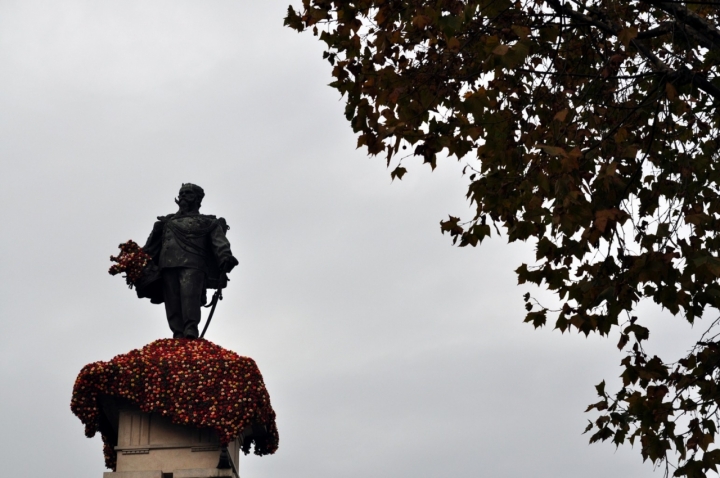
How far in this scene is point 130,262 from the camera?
15.9 m

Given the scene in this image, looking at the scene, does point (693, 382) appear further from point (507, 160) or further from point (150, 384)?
point (150, 384)

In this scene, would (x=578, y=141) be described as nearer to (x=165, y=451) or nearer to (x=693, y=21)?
(x=693, y=21)

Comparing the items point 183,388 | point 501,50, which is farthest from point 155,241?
point 501,50

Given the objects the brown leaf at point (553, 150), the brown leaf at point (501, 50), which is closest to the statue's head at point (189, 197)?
the brown leaf at point (501, 50)

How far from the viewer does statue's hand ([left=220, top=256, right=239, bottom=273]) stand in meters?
15.9

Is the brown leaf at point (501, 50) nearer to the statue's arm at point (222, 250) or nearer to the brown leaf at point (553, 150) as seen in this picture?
the brown leaf at point (553, 150)

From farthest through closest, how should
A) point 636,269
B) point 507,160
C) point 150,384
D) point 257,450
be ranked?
point 257,450 → point 150,384 → point 507,160 → point 636,269

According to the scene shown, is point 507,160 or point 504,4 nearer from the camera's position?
point 504,4

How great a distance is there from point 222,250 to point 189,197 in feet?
3.27

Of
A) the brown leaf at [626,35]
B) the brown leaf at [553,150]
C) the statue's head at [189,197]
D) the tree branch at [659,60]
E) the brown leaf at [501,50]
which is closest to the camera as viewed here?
the brown leaf at [553,150]

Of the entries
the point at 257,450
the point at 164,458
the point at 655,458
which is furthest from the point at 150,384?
the point at 655,458

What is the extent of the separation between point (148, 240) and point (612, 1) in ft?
25.6

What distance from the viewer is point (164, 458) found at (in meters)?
14.6

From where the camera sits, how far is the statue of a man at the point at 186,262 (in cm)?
1590
